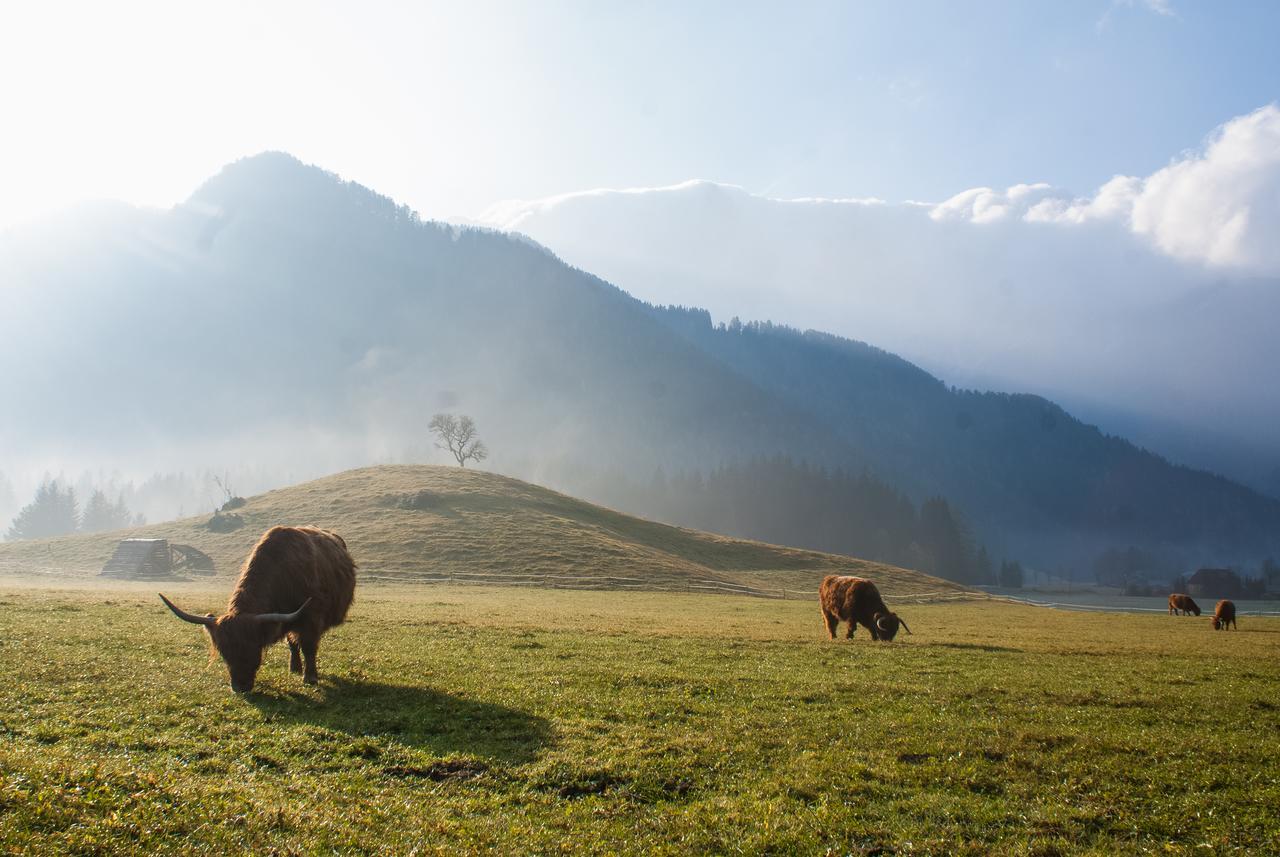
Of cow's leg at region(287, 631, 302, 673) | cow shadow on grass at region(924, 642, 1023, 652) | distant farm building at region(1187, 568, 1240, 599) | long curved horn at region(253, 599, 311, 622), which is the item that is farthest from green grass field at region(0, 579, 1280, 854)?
distant farm building at region(1187, 568, 1240, 599)

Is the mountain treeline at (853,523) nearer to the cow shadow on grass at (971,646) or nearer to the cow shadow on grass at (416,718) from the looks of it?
the cow shadow on grass at (971,646)

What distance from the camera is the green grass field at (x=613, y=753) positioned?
26.9 feet

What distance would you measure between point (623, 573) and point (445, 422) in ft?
255

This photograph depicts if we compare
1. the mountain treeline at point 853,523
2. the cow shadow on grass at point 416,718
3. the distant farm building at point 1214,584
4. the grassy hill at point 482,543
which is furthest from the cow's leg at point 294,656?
the distant farm building at point 1214,584

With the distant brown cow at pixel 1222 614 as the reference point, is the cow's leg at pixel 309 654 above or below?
above

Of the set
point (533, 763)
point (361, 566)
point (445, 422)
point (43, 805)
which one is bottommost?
point (361, 566)

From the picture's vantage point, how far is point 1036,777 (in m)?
10.8

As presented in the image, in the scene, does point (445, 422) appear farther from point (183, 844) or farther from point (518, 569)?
point (183, 844)

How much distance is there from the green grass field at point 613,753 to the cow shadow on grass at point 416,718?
0.24 feet

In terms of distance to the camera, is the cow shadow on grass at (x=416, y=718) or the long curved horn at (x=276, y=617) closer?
the cow shadow on grass at (x=416, y=718)

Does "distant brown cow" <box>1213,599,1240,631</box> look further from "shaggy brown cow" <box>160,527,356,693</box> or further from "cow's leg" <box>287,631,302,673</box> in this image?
"cow's leg" <box>287,631,302,673</box>

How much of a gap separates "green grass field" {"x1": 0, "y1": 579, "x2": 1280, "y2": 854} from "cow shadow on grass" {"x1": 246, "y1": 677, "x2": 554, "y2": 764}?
0.24 ft

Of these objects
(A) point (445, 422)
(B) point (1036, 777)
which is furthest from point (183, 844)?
(A) point (445, 422)

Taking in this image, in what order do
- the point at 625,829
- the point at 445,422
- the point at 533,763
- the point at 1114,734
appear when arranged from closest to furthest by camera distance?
the point at 625,829
the point at 533,763
the point at 1114,734
the point at 445,422
